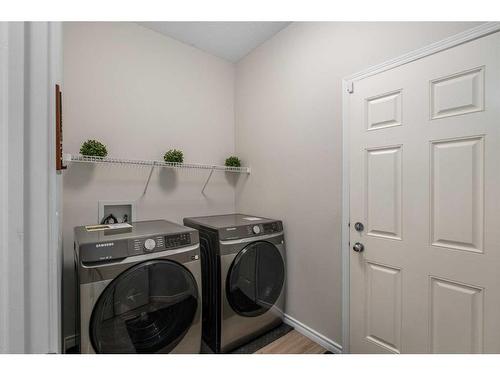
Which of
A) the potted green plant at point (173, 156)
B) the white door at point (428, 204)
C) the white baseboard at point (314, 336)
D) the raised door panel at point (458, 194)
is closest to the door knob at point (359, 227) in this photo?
the white door at point (428, 204)

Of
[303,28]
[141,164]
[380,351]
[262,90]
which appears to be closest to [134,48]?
[141,164]

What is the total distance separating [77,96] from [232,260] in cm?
171

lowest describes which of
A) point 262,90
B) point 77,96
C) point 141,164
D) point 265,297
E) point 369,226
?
point 265,297

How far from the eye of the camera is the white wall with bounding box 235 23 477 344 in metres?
1.59

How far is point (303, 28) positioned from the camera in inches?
75.5

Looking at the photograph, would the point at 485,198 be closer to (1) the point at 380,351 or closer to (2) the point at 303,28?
(1) the point at 380,351

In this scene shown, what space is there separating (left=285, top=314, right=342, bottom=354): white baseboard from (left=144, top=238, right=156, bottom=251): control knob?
1.40m

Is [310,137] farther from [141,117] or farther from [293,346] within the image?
[293,346]

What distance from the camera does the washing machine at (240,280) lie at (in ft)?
Result: 5.53

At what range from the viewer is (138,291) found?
4.35 feet

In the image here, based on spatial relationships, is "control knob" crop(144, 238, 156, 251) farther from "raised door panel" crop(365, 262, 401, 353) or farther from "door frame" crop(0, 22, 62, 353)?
"raised door panel" crop(365, 262, 401, 353)

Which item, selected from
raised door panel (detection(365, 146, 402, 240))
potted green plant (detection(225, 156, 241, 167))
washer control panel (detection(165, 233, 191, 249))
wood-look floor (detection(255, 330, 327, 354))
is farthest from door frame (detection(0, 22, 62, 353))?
potted green plant (detection(225, 156, 241, 167))

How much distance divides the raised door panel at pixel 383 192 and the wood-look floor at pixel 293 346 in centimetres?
100

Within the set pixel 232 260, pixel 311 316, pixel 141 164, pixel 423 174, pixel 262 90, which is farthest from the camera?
pixel 262 90
